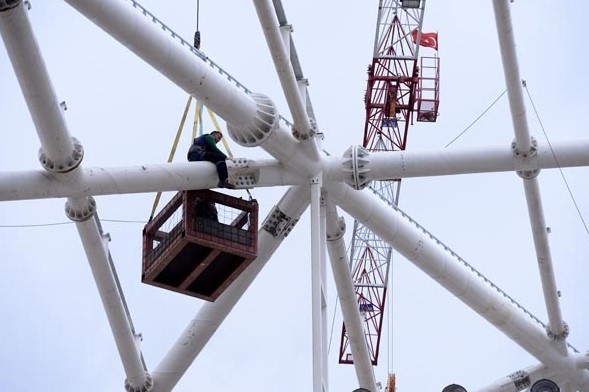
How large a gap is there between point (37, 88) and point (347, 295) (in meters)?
14.0

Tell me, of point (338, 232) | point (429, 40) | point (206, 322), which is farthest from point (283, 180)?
point (429, 40)

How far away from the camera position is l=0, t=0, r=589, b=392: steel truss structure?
4922cm

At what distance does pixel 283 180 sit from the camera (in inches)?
2138

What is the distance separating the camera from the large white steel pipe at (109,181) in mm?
50500

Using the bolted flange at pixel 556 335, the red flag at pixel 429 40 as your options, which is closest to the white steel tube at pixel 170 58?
the bolted flange at pixel 556 335

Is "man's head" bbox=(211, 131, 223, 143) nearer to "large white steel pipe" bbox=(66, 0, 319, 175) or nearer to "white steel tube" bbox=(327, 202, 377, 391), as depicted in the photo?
"large white steel pipe" bbox=(66, 0, 319, 175)

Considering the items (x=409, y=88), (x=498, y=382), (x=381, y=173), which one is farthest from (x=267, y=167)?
(x=409, y=88)

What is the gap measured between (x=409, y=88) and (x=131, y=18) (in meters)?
31.7

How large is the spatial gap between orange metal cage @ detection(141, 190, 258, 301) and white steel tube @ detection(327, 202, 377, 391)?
125 inches

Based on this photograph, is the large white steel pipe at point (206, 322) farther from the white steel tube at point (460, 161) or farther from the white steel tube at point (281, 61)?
the white steel tube at point (281, 61)

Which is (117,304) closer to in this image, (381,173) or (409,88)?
(381,173)

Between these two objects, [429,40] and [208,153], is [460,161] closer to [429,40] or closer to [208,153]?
[208,153]

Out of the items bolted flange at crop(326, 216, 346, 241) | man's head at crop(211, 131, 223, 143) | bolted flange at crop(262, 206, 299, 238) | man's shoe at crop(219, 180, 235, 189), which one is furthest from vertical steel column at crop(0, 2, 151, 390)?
bolted flange at crop(326, 216, 346, 241)

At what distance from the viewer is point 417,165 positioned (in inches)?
2135
